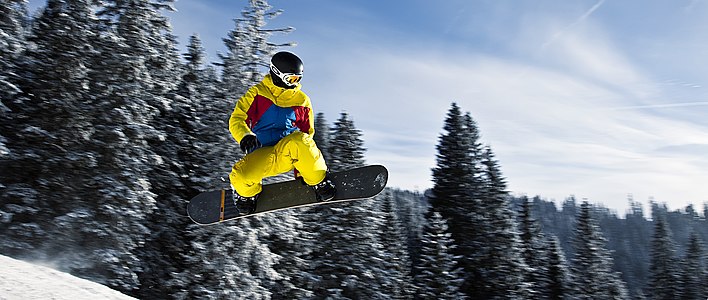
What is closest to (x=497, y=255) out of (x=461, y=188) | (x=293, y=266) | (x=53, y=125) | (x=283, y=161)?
(x=461, y=188)

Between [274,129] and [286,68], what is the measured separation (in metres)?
0.81

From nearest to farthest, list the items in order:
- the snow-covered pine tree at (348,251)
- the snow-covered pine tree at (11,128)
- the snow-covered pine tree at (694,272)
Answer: the snow-covered pine tree at (11,128)
the snow-covered pine tree at (348,251)
the snow-covered pine tree at (694,272)

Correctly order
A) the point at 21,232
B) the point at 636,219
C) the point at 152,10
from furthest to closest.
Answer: the point at 636,219 → the point at 152,10 → the point at 21,232

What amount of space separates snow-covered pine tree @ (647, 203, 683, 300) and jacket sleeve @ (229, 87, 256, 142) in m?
42.4

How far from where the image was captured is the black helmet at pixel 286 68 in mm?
5574

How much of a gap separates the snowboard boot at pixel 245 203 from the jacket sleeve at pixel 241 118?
106 cm

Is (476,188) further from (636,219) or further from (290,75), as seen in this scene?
(636,219)

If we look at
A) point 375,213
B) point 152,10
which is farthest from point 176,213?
point 375,213

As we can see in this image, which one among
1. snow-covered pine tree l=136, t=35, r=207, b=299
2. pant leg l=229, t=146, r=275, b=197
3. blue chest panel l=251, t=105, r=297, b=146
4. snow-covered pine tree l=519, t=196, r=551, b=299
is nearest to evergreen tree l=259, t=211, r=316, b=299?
snow-covered pine tree l=136, t=35, r=207, b=299

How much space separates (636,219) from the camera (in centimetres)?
15350

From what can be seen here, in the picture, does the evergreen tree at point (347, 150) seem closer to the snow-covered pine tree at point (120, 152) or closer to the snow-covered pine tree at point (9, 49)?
the snow-covered pine tree at point (120, 152)

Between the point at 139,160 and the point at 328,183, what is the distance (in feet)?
41.4

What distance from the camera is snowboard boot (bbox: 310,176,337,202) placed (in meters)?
6.60

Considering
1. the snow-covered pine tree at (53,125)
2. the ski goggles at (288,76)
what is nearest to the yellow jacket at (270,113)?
the ski goggles at (288,76)
